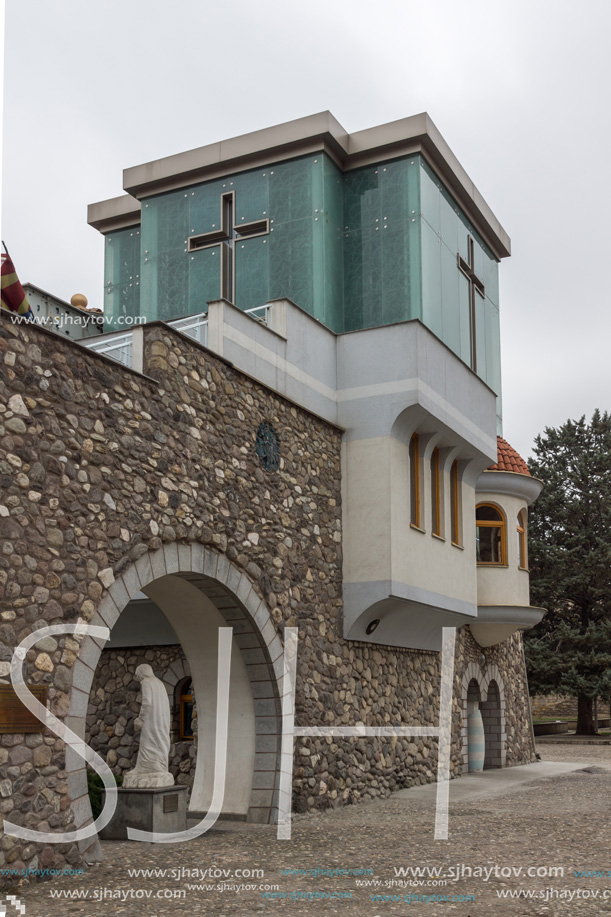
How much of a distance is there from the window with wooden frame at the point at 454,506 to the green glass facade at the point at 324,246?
2221 millimetres

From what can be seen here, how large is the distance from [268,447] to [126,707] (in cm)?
475

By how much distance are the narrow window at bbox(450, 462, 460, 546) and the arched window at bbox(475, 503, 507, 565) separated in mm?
2793

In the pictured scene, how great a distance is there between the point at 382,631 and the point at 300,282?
18.4 feet

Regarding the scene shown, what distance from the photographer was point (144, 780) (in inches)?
403

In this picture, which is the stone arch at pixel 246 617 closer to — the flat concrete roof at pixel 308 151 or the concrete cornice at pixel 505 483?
the flat concrete roof at pixel 308 151

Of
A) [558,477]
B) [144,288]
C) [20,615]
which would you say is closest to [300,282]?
[144,288]

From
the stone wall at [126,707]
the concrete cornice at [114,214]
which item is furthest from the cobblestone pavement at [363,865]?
the concrete cornice at [114,214]

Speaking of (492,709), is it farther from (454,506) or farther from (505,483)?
(454,506)

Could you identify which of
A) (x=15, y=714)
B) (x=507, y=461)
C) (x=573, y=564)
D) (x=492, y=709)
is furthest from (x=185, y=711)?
(x=573, y=564)

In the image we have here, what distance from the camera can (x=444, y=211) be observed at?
16.7 m

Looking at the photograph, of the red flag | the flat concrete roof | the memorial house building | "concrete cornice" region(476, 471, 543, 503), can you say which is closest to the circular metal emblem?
the memorial house building

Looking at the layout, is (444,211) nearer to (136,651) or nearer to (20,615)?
(136,651)

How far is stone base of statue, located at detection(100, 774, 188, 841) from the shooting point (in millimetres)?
10023

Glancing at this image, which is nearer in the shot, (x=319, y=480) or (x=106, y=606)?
(x=106, y=606)
